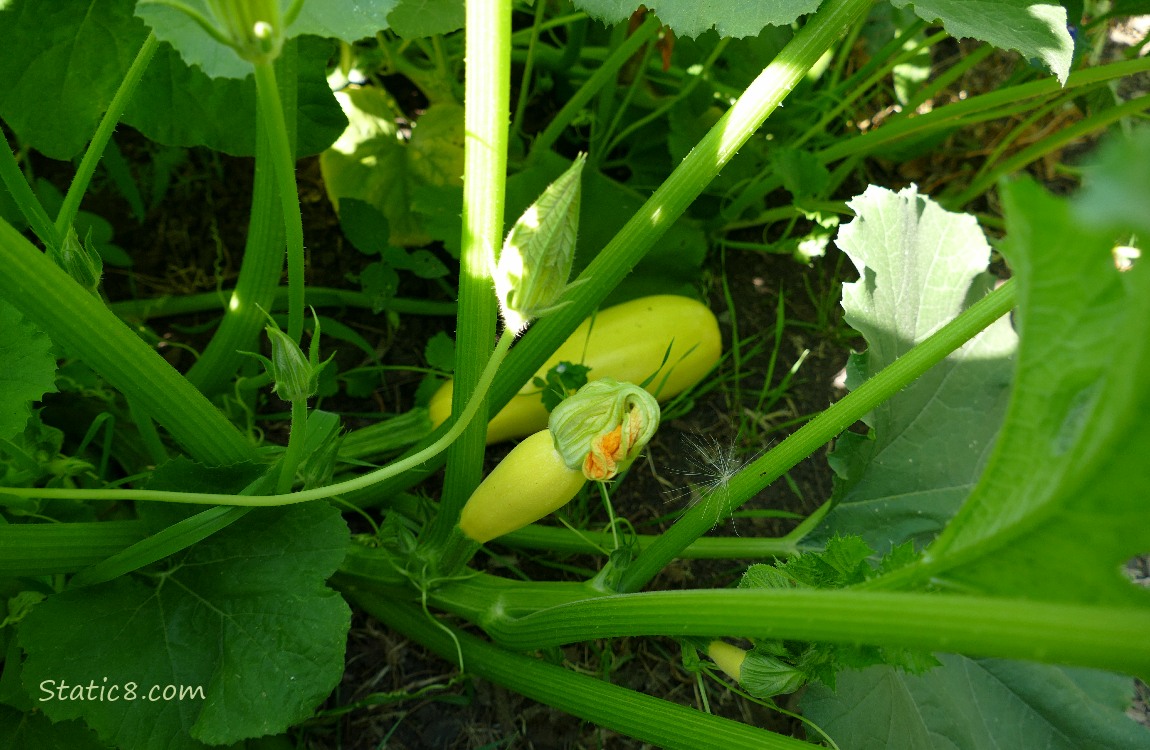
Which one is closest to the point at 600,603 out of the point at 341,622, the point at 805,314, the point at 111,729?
the point at 341,622

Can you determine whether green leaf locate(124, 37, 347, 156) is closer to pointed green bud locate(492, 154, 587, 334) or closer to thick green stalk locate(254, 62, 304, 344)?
thick green stalk locate(254, 62, 304, 344)

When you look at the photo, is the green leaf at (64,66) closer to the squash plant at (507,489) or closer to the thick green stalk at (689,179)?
the squash plant at (507,489)

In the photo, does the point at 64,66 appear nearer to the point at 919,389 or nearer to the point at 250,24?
the point at 250,24

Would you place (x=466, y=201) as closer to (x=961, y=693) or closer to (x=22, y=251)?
(x=22, y=251)

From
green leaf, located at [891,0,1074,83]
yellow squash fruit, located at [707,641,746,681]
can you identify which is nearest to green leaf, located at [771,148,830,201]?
green leaf, located at [891,0,1074,83]

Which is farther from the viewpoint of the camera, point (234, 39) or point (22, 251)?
point (22, 251)
